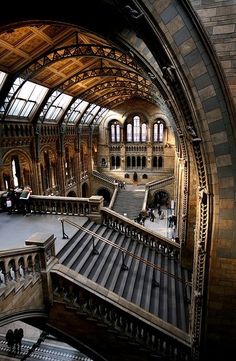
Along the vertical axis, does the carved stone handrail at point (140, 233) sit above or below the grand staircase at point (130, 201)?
above

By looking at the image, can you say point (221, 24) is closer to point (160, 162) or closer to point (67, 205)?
point (67, 205)

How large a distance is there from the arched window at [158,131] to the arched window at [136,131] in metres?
1.25

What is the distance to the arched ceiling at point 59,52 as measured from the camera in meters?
6.58

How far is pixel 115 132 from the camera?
33.5 meters

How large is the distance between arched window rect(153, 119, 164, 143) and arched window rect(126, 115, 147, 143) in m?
1.25

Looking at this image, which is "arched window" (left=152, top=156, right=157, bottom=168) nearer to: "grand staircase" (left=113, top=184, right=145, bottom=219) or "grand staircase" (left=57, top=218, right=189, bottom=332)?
"grand staircase" (left=113, top=184, right=145, bottom=219)

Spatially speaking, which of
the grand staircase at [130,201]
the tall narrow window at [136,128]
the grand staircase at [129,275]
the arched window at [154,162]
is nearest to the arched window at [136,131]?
the tall narrow window at [136,128]

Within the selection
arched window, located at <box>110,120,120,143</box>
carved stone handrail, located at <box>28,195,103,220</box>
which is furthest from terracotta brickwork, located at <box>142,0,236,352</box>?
arched window, located at <box>110,120,120,143</box>

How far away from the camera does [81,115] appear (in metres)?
26.5

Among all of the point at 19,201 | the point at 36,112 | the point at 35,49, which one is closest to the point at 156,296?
the point at 19,201

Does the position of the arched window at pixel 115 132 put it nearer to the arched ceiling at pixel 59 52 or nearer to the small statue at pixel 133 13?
the arched ceiling at pixel 59 52

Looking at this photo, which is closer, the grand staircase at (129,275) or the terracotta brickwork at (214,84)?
the terracotta brickwork at (214,84)

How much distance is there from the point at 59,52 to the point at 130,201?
17795mm

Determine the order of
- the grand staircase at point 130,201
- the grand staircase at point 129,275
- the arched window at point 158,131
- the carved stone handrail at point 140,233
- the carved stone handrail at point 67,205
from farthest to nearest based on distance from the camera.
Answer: the arched window at point 158,131
the grand staircase at point 130,201
the carved stone handrail at point 140,233
the carved stone handrail at point 67,205
the grand staircase at point 129,275
